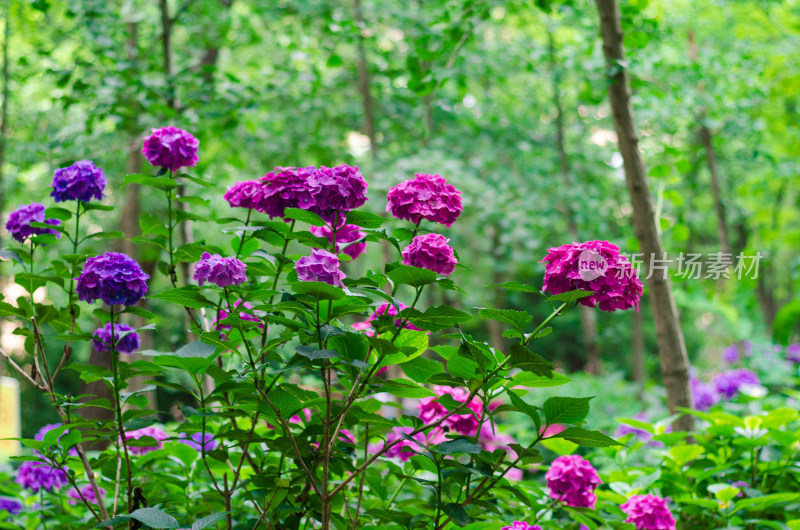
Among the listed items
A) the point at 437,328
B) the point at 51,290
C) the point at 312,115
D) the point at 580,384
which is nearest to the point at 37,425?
the point at 51,290

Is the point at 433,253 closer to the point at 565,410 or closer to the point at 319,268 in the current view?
the point at 319,268

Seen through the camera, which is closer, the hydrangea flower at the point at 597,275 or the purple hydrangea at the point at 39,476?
the hydrangea flower at the point at 597,275

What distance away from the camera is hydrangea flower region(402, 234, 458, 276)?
4.45ft

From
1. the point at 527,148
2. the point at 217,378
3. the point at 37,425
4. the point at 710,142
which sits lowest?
the point at 37,425

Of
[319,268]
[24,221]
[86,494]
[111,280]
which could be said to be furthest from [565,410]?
[86,494]

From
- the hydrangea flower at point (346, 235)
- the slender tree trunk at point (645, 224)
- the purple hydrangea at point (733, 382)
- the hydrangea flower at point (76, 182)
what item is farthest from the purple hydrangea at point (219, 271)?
the purple hydrangea at point (733, 382)

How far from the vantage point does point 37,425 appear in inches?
384

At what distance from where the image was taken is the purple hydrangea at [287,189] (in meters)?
1.47

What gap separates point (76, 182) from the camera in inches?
68.4

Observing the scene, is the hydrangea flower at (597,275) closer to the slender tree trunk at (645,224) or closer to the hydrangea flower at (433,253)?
the hydrangea flower at (433,253)

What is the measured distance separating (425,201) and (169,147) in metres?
0.65

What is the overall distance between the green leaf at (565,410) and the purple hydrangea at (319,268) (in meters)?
0.52

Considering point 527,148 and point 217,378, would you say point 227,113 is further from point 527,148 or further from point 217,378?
point 527,148

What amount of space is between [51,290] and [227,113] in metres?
5.83
